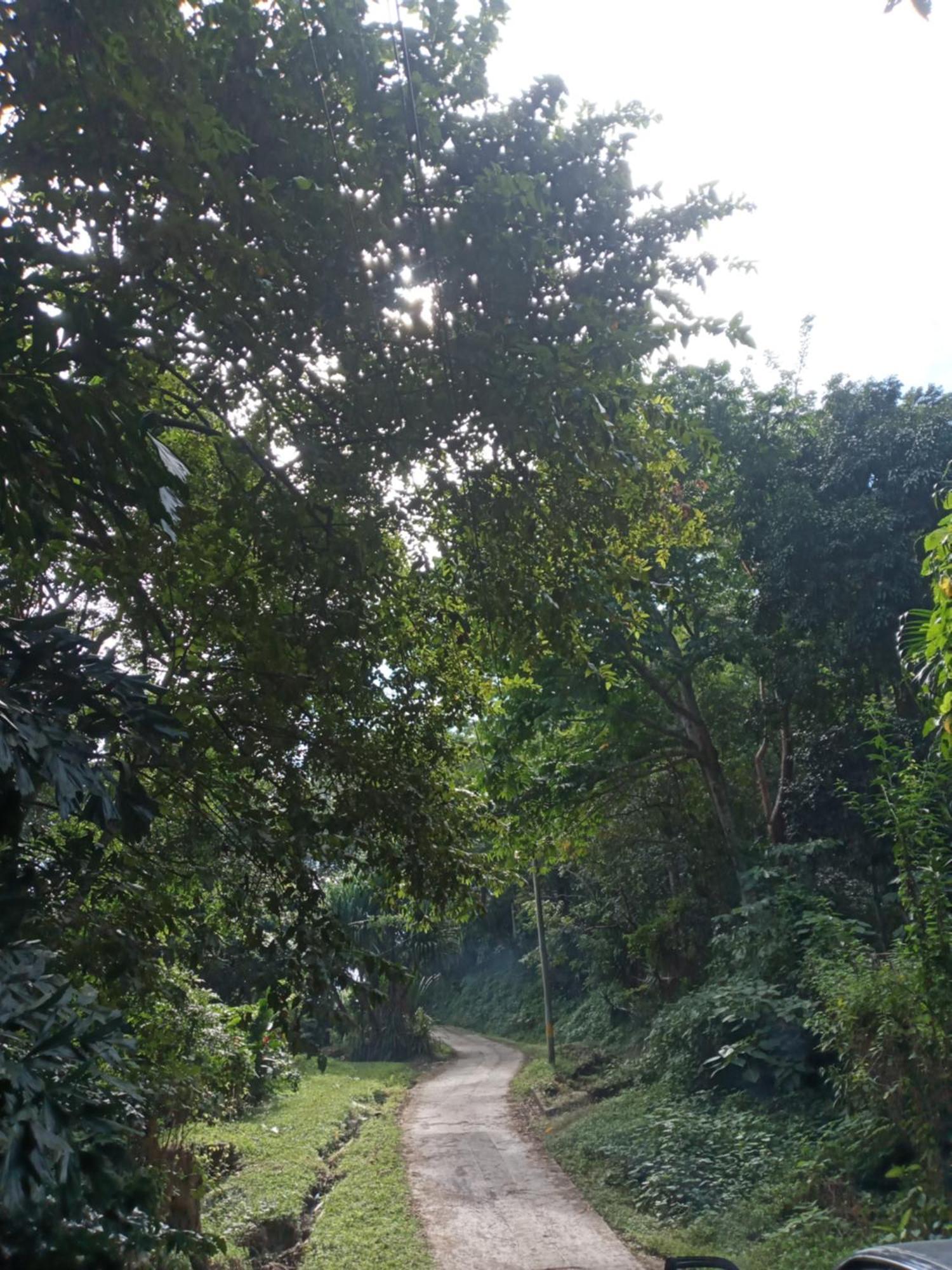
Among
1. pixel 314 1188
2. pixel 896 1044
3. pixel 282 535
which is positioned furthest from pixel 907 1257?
pixel 314 1188

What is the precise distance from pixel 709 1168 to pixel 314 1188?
4434 mm

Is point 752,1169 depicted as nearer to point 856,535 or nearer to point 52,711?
point 856,535

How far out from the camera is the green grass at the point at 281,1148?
9.95 meters

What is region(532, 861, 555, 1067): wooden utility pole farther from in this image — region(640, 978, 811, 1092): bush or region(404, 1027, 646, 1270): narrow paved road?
region(640, 978, 811, 1092): bush

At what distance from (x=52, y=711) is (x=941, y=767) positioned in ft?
24.1

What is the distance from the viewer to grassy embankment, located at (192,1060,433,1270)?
919 centimetres

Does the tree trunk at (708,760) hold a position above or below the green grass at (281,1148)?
above

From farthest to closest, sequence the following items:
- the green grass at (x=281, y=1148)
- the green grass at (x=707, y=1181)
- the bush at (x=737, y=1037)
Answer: the bush at (x=737, y=1037) → the green grass at (x=281, y=1148) → the green grass at (x=707, y=1181)

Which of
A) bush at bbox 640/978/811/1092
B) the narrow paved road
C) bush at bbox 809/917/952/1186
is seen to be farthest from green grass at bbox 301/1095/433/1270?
bush at bbox 640/978/811/1092

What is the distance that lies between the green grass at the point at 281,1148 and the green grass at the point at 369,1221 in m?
0.32

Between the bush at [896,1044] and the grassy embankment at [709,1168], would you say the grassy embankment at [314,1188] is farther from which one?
the bush at [896,1044]

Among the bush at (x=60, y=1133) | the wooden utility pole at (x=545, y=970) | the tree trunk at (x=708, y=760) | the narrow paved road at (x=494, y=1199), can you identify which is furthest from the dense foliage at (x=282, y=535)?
the wooden utility pole at (x=545, y=970)

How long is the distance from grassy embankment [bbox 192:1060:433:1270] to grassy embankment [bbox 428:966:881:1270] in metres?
2.05

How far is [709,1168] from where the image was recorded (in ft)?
34.4
